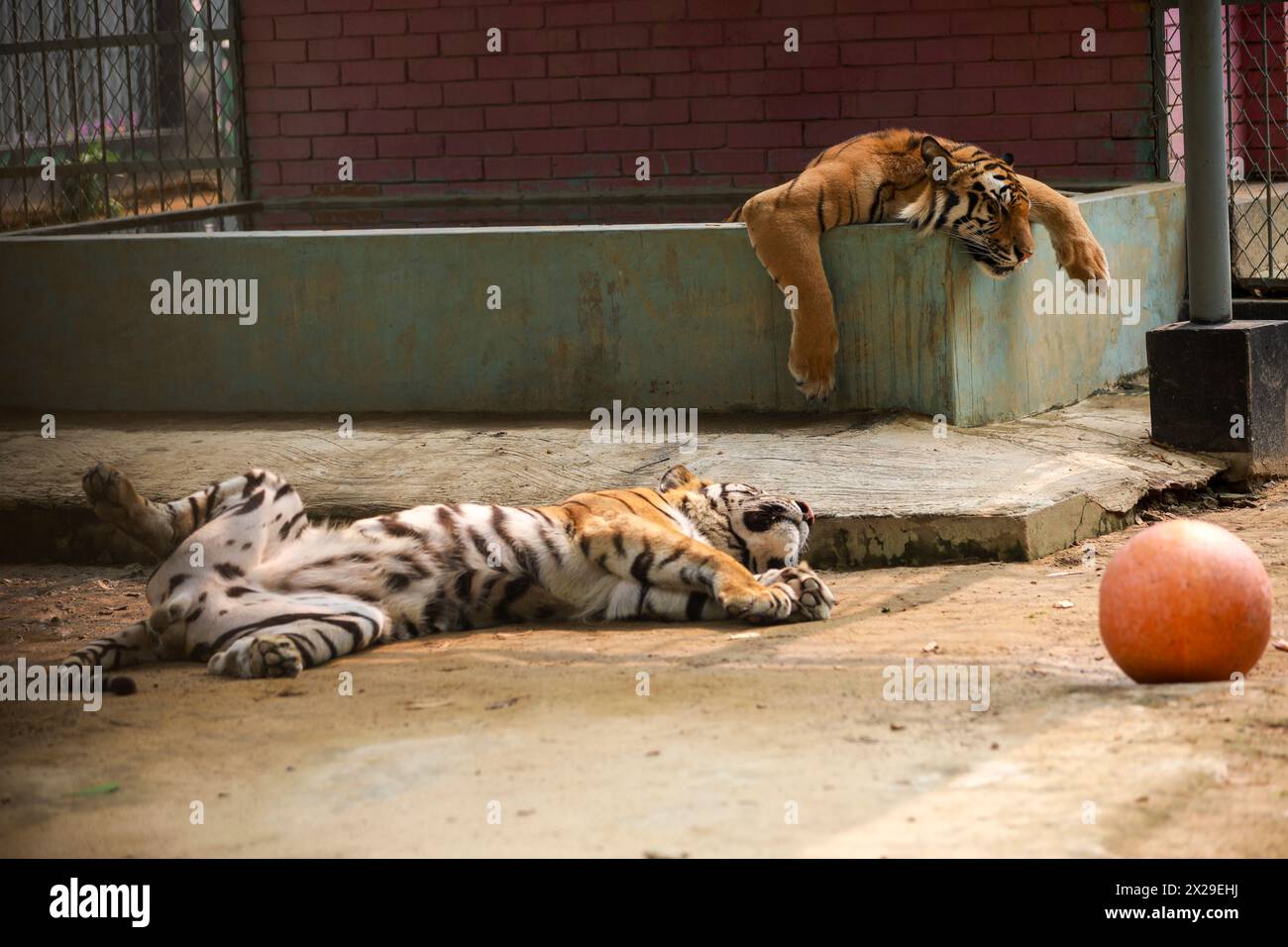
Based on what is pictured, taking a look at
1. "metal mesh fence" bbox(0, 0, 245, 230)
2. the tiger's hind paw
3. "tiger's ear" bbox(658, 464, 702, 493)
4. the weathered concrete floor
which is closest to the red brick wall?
"metal mesh fence" bbox(0, 0, 245, 230)

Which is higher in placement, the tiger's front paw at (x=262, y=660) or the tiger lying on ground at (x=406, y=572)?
the tiger lying on ground at (x=406, y=572)

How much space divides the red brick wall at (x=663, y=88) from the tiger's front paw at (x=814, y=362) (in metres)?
3.13

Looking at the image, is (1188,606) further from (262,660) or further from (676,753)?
(262,660)

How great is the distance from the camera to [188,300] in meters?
7.73

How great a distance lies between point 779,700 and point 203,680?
1661 millimetres

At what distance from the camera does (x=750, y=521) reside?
5.65 metres

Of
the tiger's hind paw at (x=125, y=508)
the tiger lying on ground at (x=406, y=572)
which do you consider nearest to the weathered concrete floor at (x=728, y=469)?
the tiger lying on ground at (x=406, y=572)

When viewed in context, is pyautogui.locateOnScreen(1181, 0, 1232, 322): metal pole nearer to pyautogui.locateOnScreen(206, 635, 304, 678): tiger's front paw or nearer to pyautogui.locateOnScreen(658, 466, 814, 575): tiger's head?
pyautogui.locateOnScreen(658, 466, 814, 575): tiger's head

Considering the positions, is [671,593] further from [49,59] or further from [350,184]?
[49,59]

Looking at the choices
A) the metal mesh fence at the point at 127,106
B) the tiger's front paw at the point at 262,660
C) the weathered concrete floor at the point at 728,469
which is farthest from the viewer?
the metal mesh fence at the point at 127,106

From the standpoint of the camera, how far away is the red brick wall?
9328 mm

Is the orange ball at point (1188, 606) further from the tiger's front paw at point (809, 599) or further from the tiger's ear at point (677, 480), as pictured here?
the tiger's ear at point (677, 480)

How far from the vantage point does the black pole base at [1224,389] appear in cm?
684

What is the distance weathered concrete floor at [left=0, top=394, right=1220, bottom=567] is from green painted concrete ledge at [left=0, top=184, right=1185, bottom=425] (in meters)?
0.20
